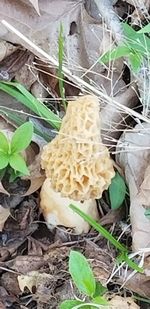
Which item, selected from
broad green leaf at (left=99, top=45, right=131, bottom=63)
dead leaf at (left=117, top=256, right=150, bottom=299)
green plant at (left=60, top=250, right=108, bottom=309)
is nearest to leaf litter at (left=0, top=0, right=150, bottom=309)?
dead leaf at (left=117, top=256, right=150, bottom=299)

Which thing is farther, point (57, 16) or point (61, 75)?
point (57, 16)

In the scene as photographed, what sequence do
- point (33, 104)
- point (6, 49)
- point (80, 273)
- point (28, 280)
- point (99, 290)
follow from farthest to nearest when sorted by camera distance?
point (6, 49), point (33, 104), point (28, 280), point (99, 290), point (80, 273)

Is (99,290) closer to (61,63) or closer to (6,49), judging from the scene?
(61,63)

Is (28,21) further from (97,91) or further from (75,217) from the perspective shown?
(75,217)

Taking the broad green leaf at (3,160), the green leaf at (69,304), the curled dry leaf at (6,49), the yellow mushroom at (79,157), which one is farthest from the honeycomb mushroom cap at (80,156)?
the curled dry leaf at (6,49)

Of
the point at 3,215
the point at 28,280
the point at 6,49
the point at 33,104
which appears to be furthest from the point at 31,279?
the point at 6,49

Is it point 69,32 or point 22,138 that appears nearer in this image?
point 22,138

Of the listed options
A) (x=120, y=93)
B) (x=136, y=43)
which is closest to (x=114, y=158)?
(x=120, y=93)
